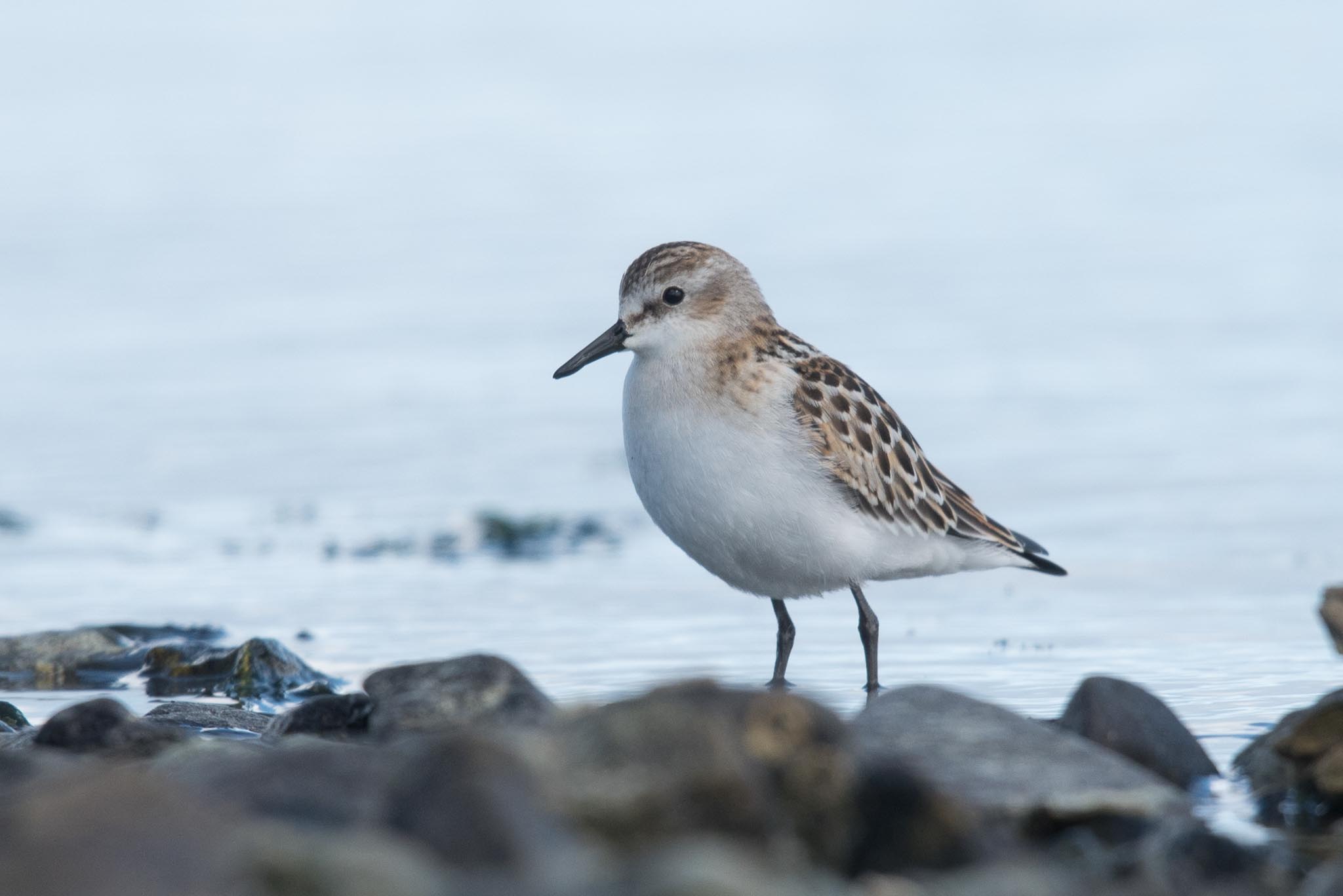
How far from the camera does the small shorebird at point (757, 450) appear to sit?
6.46 m

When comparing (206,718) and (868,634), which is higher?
(868,634)

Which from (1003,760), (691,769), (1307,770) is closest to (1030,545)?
(1307,770)

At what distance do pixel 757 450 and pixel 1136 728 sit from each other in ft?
5.51

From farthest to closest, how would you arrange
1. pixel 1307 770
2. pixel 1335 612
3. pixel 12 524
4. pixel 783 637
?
1. pixel 12 524
2. pixel 783 637
3. pixel 1335 612
4. pixel 1307 770

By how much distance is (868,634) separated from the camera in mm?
7012

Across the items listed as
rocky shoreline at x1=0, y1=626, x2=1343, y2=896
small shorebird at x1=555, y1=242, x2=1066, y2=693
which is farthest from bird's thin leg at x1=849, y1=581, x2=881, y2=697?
rocky shoreline at x1=0, y1=626, x2=1343, y2=896

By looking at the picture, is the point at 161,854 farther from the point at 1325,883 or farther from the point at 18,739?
the point at 18,739

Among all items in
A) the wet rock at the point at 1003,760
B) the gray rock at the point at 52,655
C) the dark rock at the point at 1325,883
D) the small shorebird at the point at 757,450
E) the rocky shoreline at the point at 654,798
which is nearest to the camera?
the rocky shoreline at the point at 654,798

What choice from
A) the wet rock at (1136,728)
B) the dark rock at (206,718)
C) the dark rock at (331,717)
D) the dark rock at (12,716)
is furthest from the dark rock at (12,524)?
the wet rock at (1136,728)

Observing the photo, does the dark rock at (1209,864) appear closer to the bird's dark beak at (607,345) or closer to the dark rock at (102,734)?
the dark rock at (102,734)

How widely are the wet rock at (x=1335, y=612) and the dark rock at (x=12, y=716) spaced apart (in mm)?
4316

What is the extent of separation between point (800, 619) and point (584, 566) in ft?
5.12

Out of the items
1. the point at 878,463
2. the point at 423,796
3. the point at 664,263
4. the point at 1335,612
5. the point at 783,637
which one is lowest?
the point at 423,796

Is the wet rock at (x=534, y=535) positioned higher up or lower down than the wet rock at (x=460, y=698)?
higher up
